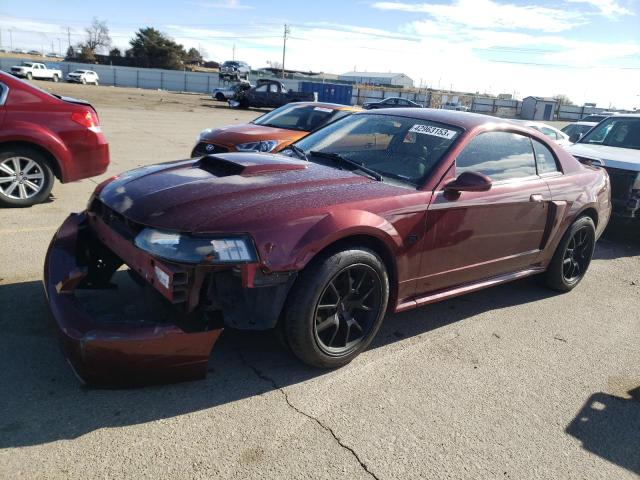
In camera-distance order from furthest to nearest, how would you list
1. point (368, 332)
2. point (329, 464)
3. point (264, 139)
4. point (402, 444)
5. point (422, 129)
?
point (264, 139), point (422, 129), point (368, 332), point (402, 444), point (329, 464)

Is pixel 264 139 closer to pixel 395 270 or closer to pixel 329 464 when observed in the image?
pixel 395 270

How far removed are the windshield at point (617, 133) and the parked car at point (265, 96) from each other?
74.4 feet

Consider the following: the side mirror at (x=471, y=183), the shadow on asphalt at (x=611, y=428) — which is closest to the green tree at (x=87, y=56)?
the side mirror at (x=471, y=183)

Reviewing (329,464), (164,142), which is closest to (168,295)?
(329,464)

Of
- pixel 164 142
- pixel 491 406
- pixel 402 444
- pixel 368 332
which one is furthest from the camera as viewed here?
pixel 164 142

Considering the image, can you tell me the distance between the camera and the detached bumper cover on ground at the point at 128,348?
2.54 meters

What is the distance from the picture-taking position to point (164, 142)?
12.6 m

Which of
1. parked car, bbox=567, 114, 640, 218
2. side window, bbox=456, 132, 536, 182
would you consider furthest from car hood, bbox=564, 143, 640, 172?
side window, bbox=456, 132, 536, 182

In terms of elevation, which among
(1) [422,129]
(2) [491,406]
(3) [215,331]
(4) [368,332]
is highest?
(1) [422,129]

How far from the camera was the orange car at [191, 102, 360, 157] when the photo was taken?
7559 millimetres

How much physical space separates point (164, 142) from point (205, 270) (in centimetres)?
1068

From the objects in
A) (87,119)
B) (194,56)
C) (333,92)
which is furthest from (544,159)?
(194,56)

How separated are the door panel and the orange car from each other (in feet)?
11.2

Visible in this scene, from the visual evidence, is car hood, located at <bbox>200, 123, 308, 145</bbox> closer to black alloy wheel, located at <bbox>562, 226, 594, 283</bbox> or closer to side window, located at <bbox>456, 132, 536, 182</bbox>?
side window, located at <bbox>456, 132, 536, 182</bbox>
